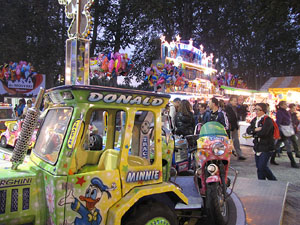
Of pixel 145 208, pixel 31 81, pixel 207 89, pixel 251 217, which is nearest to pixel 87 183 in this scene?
pixel 145 208

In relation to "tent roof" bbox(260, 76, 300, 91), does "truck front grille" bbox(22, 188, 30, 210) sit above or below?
below

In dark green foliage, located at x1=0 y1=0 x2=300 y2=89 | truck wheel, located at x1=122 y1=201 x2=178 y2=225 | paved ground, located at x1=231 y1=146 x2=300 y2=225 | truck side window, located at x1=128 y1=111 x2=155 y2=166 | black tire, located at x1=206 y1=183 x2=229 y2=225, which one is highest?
dark green foliage, located at x1=0 y1=0 x2=300 y2=89

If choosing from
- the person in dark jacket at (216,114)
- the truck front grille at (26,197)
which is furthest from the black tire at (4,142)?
the truck front grille at (26,197)

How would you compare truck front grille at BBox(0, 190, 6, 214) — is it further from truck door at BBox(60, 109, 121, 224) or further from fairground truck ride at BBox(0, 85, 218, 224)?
truck door at BBox(60, 109, 121, 224)

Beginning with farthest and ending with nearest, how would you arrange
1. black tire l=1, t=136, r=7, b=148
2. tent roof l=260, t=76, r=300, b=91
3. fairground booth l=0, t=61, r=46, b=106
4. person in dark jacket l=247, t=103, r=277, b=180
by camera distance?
tent roof l=260, t=76, r=300, b=91
fairground booth l=0, t=61, r=46, b=106
black tire l=1, t=136, r=7, b=148
person in dark jacket l=247, t=103, r=277, b=180

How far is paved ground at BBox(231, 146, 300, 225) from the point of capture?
469 centimetres

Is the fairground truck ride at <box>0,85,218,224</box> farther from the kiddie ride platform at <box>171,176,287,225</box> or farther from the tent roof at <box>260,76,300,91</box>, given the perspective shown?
the tent roof at <box>260,76,300,91</box>

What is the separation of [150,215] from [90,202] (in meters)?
0.67

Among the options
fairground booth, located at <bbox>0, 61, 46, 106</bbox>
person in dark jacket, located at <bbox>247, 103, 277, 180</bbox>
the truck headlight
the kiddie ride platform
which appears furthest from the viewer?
fairground booth, located at <bbox>0, 61, 46, 106</bbox>

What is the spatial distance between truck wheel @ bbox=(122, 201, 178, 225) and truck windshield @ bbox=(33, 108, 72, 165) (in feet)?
3.34

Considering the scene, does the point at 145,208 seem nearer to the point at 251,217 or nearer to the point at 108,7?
the point at 251,217

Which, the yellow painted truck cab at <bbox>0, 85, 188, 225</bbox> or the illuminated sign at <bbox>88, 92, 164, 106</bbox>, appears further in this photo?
the illuminated sign at <bbox>88, 92, 164, 106</bbox>

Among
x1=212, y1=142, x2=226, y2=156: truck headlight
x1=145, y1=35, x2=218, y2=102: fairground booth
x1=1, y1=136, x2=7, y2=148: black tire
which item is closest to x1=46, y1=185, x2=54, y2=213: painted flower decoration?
x1=212, y1=142, x2=226, y2=156: truck headlight

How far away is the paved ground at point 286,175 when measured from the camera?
469cm
